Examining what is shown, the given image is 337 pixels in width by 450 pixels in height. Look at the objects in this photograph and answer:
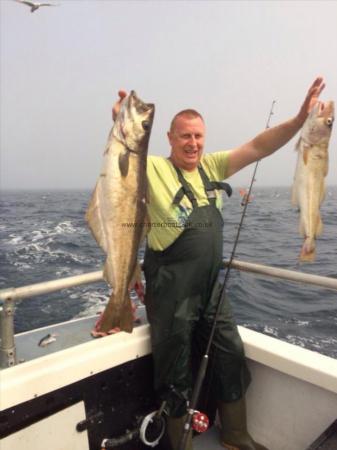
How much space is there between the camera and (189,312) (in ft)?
10.7

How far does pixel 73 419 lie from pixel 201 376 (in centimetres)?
100

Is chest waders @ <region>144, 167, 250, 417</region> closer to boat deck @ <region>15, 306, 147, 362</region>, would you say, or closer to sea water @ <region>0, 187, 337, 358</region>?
boat deck @ <region>15, 306, 147, 362</region>

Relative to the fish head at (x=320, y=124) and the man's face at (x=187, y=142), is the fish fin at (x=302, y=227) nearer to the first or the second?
the fish head at (x=320, y=124)

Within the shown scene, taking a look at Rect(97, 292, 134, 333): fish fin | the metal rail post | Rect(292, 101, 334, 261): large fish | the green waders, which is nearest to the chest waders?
the green waders

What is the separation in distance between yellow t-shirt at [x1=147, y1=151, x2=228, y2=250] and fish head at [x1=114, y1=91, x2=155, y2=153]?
0.54 metres

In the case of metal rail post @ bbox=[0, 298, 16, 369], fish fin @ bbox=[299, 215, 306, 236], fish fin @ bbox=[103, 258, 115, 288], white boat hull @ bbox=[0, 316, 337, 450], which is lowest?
white boat hull @ bbox=[0, 316, 337, 450]

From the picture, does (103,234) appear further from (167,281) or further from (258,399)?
(258,399)

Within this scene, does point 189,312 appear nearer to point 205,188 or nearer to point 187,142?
point 205,188

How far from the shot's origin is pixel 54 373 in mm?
2828

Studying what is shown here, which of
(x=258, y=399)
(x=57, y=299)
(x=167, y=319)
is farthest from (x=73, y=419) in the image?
(x=57, y=299)

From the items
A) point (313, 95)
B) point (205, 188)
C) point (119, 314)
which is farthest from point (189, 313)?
point (313, 95)

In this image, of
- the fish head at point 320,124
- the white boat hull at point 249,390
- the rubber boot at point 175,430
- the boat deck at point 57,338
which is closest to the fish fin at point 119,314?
the white boat hull at point 249,390

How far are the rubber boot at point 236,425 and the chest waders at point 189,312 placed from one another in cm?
9

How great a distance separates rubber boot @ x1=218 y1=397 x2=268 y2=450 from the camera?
→ 3.54m
